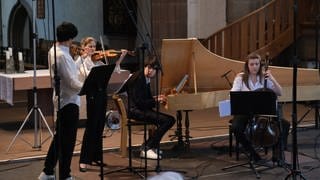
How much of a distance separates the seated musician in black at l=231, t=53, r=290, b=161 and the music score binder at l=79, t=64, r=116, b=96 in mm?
1715

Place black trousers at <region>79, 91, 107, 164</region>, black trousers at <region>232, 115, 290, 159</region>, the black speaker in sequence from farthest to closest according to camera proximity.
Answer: the black speaker < black trousers at <region>232, 115, 290, 159</region> < black trousers at <region>79, 91, 107, 164</region>

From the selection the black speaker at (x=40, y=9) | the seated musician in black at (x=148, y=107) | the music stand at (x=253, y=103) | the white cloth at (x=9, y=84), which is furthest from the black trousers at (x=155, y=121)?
the black speaker at (x=40, y=9)

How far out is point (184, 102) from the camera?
718cm

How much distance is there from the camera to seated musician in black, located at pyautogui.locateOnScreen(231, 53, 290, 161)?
7051 millimetres

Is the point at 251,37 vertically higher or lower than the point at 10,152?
higher

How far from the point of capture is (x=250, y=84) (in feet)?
23.6

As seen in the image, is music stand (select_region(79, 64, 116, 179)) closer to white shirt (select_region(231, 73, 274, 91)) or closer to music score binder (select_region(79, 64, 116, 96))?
music score binder (select_region(79, 64, 116, 96))

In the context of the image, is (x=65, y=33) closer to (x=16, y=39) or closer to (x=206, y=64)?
(x=206, y=64)

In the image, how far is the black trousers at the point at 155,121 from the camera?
23.9 ft

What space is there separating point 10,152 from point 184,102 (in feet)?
7.94

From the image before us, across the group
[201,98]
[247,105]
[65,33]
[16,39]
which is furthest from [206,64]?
[16,39]

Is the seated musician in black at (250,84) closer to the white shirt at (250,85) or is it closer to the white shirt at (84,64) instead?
the white shirt at (250,85)

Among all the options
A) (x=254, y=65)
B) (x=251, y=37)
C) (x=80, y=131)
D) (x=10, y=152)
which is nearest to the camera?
(x=254, y=65)

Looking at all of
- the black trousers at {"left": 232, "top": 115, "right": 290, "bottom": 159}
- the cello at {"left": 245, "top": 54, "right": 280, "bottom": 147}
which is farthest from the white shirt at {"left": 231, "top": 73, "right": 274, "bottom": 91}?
the cello at {"left": 245, "top": 54, "right": 280, "bottom": 147}
